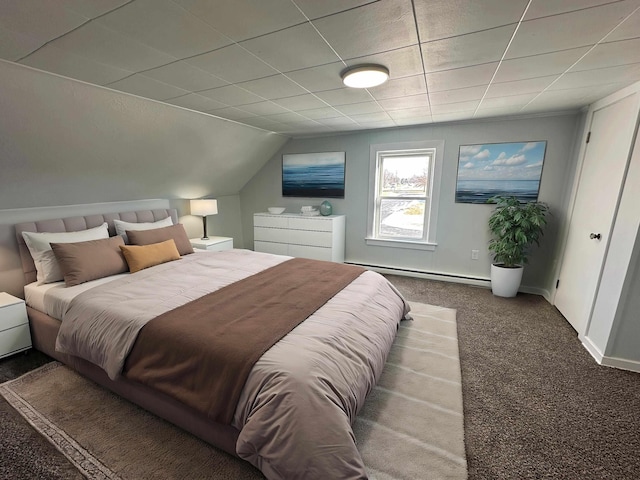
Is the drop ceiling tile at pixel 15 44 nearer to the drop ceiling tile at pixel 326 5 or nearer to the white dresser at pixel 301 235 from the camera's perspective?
the drop ceiling tile at pixel 326 5

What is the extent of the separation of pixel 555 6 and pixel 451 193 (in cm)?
272

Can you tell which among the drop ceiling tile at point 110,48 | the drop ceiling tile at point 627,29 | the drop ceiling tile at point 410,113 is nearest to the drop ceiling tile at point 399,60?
the drop ceiling tile at point 627,29

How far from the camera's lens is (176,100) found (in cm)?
261

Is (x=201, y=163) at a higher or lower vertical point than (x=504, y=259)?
higher

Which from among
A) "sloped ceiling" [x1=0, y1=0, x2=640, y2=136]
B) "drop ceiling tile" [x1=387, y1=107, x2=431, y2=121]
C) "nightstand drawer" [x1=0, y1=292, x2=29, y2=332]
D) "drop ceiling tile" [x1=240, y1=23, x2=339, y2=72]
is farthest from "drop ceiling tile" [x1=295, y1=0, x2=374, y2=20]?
"nightstand drawer" [x1=0, y1=292, x2=29, y2=332]

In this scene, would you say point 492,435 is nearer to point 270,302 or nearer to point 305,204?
point 270,302

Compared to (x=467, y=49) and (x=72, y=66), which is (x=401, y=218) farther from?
(x=72, y=66)

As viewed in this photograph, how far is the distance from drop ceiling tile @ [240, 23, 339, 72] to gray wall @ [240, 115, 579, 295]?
2503mm

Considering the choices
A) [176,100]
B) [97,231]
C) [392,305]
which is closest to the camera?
[392,305]

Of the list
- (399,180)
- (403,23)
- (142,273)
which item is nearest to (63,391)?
(142,273)

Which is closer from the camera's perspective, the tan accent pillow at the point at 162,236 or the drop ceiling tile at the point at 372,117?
the tan accent pillow at the point at 162,236

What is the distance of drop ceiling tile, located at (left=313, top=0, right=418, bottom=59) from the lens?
4.32 feet

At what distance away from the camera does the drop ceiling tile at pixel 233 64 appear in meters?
1.72

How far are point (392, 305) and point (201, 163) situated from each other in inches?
120
